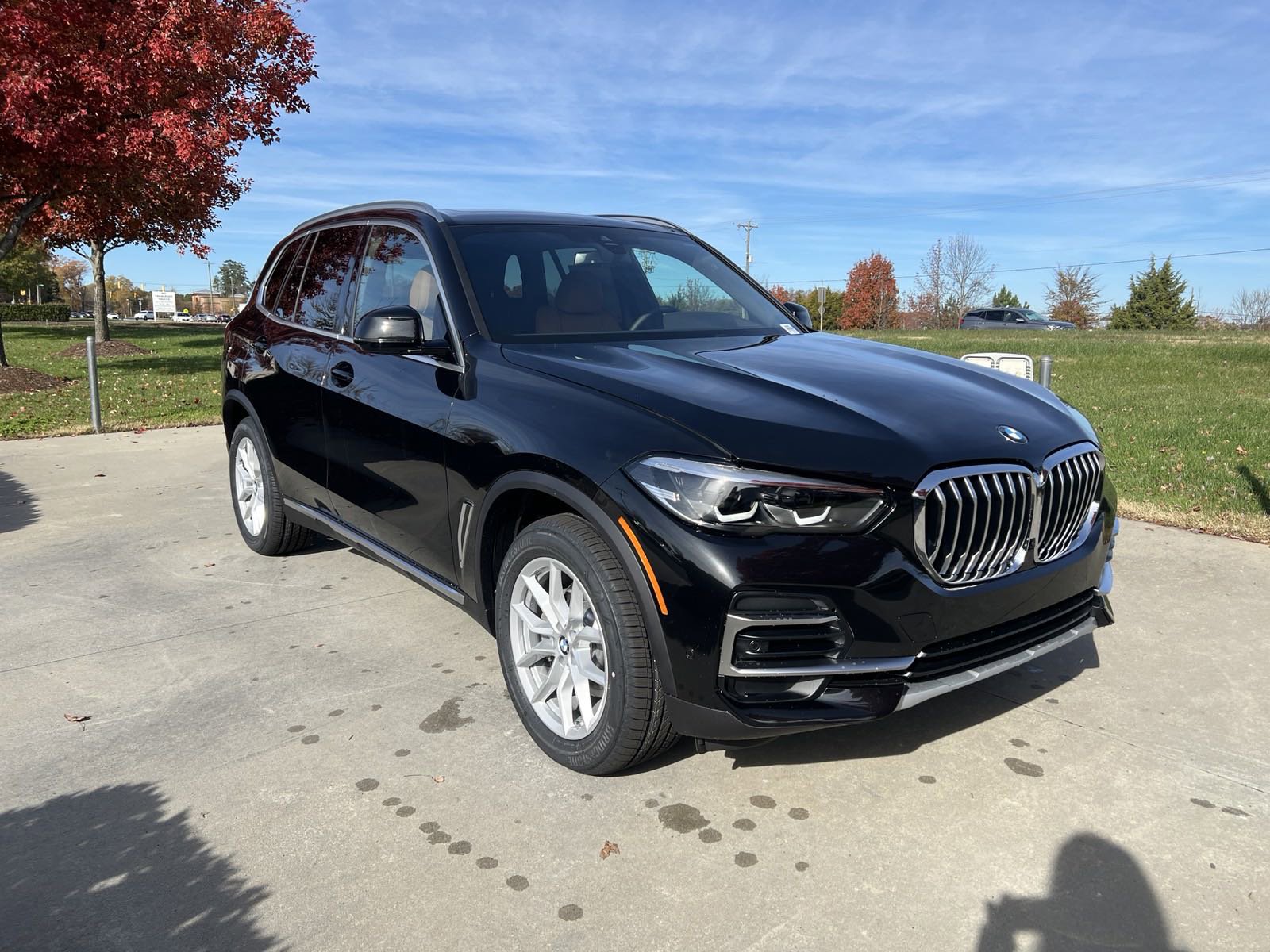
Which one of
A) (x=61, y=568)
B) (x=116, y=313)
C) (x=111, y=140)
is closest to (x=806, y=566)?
(x=61, y=568)

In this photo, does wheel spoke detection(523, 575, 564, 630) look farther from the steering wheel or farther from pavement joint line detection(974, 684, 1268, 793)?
pavement joint line detection(974, 684, 1268, 793)

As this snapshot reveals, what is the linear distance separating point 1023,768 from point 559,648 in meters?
1.55

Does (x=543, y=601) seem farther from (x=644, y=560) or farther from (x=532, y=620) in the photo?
(x=644, y=560)

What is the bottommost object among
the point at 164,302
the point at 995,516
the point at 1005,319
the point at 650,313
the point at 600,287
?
the point at 995,516

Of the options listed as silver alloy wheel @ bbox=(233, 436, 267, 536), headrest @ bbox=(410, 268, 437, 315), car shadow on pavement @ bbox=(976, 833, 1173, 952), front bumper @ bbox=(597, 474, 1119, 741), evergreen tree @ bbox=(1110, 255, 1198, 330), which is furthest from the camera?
evergreen tree @ bbox=(1110, 255, 1198, 330)

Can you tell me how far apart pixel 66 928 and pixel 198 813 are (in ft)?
1.79

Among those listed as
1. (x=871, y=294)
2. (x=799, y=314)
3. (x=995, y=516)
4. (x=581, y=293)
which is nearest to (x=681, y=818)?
(x=995, y=516)

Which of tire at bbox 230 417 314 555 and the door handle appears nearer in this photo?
the door handle

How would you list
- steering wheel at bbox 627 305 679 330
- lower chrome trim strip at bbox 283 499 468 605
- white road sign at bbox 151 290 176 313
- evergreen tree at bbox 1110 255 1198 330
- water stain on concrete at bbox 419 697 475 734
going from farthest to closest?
1. white road sign at bbox 151 290 176 313
2. evergreen tree at bbox 1110 255 1198 330
3. steering wheel at bbox 627 305 679 330
4. lower chrome trim strip at bbox 283 499 468 605
5. water stain on concrete at bbox 419 697 475 734

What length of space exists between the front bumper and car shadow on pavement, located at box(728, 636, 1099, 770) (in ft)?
1.17

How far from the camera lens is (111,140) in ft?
44.5

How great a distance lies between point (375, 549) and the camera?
4.28 metres

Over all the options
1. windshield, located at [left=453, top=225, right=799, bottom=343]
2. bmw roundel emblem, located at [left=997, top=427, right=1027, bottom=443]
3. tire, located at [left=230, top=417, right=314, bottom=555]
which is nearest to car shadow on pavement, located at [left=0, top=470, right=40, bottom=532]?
tire, located at [left=230, top=417, right=314, bottom=555]

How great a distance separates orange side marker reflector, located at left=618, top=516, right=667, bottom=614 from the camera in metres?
2.69
